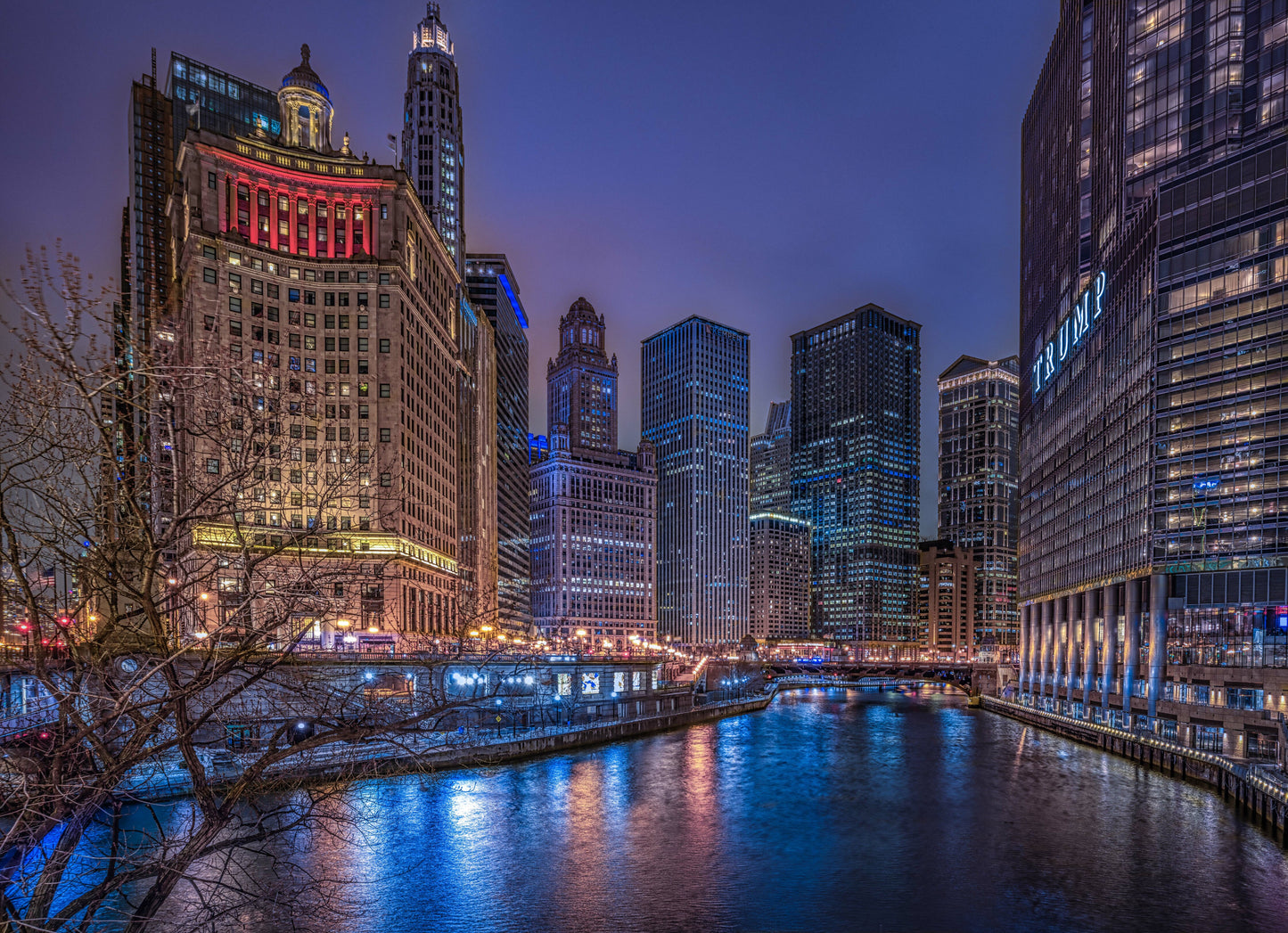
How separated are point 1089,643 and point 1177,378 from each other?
43.1 meters

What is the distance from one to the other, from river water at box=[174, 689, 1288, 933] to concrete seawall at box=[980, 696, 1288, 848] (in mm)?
1447

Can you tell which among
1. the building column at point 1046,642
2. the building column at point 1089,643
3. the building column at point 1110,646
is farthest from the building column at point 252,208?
the building column at point 1046,642

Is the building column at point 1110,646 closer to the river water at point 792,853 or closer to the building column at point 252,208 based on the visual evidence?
the river water at point 792,853

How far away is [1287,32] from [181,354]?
131 m

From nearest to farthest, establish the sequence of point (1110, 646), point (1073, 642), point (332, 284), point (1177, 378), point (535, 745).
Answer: point (535, 745) → point (1177, 378) → point (1110, 646) → point (332, 284) → point (1073, 642)

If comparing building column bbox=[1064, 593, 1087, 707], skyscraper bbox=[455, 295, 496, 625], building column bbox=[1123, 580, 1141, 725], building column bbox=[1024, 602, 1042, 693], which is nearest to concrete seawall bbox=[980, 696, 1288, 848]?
building column bbox=[1123, 580, 1141, 725]

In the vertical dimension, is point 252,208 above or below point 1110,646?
above

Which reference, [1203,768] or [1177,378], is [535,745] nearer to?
[1203,768]

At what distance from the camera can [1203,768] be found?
2852 inches

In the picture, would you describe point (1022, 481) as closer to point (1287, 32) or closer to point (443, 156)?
point (1287, 32)

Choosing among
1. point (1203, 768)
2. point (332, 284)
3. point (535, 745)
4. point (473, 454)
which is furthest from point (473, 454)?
point (1203, 768)

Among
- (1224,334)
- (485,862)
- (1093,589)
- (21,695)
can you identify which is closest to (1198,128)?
(1224,334)

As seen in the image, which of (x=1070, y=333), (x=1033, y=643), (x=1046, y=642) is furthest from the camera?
(x=1033, y=643)

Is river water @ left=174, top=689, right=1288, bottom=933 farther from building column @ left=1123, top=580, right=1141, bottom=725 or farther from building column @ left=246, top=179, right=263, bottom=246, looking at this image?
building column @ left=246, top=179, right=263, bottom=246
